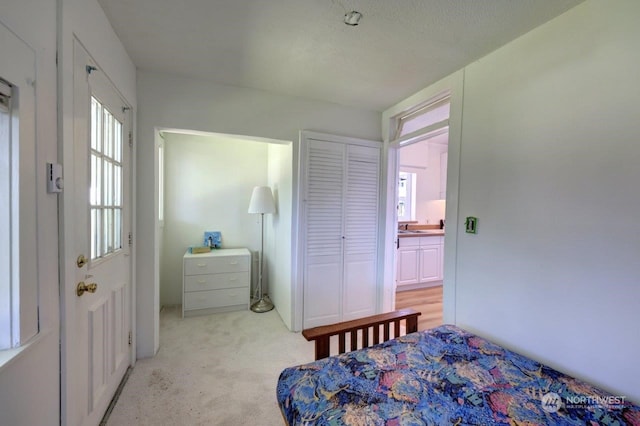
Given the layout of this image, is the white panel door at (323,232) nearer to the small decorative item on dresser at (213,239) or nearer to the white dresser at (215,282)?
the white dresser at (215,282)

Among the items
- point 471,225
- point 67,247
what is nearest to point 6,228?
point 67,247

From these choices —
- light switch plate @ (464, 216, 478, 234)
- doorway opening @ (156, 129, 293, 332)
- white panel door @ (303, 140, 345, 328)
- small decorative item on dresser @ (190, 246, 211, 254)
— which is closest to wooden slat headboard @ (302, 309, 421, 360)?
light switch plate @ (464, 216, 478, 234)

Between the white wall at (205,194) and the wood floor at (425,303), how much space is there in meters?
2.25

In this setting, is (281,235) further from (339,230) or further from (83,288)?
(83,288)

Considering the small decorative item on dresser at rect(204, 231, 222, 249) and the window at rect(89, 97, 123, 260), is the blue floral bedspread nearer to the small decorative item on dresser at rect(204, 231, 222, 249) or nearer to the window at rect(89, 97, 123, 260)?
the window at rect(89, 97, 123, 260)

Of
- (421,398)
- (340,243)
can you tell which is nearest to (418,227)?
(340,243)

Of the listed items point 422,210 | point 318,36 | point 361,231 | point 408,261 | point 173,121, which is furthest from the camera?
point 422,210

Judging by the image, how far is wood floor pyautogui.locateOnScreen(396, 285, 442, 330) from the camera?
298 centimetres

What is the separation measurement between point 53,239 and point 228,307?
2312 millimetres

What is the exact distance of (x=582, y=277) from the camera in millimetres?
1334

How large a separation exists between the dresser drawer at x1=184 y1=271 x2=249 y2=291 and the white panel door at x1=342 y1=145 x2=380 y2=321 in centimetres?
129

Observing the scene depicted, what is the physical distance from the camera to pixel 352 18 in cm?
147

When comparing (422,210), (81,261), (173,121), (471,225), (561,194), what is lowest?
(81,261)

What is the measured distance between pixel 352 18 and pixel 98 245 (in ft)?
6.51
